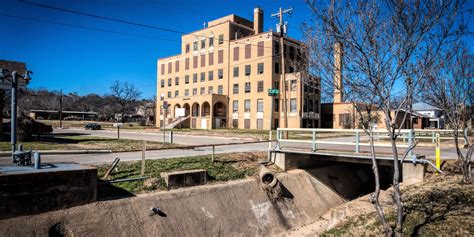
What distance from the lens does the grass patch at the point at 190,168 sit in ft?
32.8

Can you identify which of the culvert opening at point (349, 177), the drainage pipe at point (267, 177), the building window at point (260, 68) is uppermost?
the building window at point (260, 68)

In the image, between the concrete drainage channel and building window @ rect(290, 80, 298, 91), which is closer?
the concrete drainage channel

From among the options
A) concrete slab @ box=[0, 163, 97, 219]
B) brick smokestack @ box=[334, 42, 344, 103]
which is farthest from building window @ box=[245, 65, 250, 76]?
brick smokestack @ box=[334, 42, 344, 103]

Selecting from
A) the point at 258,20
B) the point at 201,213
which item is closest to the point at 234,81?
the point at 258,20

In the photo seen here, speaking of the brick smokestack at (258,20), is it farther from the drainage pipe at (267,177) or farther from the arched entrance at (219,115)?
the drainage pipe at (267,177)

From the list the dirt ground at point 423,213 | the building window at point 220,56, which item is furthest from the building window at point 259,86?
the dirt ground at point 423,213

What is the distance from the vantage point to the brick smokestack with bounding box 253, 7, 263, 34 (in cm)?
5658

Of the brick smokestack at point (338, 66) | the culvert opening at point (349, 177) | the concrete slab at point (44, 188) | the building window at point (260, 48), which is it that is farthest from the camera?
the building window at point (260, 48)

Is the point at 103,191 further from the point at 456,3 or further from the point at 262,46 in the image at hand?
the point at 262,46

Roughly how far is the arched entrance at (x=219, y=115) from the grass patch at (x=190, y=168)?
3592 cm

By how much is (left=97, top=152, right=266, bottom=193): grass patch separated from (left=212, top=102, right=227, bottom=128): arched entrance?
35.9 metres

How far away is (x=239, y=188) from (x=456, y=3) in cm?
830

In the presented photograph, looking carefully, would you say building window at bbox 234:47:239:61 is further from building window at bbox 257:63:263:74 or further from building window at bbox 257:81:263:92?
building window at bbox 257:81:263:92

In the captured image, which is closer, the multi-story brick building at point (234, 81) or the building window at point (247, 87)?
the multi-story brick building at point (234, 81)
